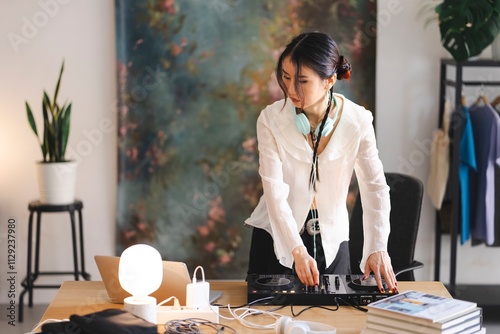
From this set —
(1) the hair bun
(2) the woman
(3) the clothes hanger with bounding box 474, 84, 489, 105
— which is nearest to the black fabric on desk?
(2) the woman

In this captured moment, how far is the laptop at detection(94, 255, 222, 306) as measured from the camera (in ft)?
8.07

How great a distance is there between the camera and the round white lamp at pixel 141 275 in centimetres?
224

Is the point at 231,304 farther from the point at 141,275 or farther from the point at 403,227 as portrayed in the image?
the point at 403,227

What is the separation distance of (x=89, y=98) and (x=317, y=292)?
8.74 ft

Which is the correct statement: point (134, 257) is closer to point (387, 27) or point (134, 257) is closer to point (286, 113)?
point (286, 113)

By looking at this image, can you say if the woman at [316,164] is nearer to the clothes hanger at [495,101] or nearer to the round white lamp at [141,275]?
the round white lamp at [141,275]

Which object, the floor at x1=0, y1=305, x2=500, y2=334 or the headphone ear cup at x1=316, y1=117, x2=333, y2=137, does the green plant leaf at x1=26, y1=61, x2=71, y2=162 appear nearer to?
the floor at x1=0, y1=305, x2=500, y2=334

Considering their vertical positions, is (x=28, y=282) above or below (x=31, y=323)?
above

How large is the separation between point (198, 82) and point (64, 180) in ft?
3.19

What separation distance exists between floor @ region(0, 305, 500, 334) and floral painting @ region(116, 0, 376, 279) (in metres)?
0.64

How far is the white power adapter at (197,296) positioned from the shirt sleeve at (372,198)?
643 mm

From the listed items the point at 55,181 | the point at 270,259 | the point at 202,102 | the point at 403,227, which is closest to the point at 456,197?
the point at 403,227

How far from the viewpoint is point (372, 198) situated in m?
2.78

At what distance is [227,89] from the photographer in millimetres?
4754
